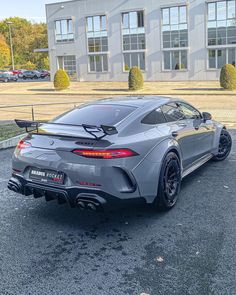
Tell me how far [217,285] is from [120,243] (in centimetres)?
124

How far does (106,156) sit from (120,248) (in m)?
1.02

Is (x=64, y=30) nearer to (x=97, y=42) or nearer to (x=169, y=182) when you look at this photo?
(x=97, y=42)

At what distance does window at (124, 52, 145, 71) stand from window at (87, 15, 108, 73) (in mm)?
2607

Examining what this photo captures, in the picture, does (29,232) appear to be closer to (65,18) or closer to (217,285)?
(217,285)

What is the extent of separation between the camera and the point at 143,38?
40375 millimetres

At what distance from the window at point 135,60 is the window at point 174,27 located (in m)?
2.87

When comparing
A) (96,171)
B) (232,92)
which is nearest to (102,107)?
(96,171)

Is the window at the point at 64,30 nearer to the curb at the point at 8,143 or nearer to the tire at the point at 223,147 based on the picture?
the curb at the point at 8,143

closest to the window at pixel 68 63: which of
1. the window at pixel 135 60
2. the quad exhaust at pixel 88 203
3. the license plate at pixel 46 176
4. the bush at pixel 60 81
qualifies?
the window at pixel 135 60

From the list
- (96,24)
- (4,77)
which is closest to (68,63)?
(96,24)

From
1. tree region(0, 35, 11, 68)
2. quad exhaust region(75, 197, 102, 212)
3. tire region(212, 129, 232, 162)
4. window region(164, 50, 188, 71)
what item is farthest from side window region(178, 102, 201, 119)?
tree region(0, 35, 11, 68)

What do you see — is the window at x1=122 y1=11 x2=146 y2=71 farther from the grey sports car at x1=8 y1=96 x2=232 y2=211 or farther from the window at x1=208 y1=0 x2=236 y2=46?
the grey sports car at x1=8 y1=96 x2=232 y2=211

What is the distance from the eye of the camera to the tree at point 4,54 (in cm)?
7569

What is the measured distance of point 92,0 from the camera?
4228 cm
